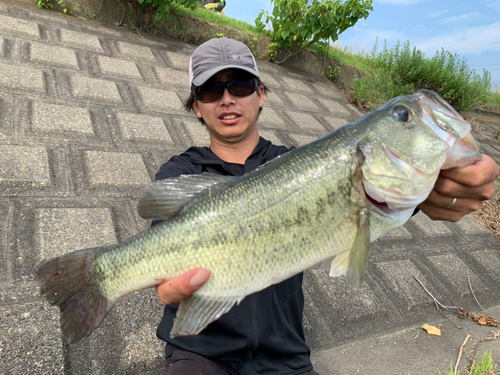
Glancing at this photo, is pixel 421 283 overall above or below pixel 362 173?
below

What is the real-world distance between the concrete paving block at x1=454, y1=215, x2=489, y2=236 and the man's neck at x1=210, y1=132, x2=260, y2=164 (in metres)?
3.76

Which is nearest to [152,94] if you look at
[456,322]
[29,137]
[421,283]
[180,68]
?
[180,68]

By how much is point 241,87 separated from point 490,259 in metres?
4.02

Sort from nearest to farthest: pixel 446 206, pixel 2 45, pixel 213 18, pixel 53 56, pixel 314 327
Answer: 1. pixel 446 206
2. pixel 314 327
3. pixel 2 45
4. pixel 53 56
5. pixel 213 18

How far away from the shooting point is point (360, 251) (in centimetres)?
168

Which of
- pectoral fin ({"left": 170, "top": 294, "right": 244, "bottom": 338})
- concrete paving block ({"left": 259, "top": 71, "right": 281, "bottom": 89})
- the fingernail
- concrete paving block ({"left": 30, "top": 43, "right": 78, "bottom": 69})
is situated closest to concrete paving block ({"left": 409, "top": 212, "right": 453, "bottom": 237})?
pectoral fin ({"left": 170, "top": 294, "right": 244, "bottom": 338})

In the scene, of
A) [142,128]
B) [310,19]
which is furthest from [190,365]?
[310,19]

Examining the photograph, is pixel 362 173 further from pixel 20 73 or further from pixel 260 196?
pixel 20 73

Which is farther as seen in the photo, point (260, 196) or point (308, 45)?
point (308, 45)

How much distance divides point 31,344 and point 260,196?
1.77 metres

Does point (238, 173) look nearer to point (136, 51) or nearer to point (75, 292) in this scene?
point (75, 292)

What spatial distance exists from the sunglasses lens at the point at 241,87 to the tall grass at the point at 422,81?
5969mm

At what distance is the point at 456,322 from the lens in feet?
11.5

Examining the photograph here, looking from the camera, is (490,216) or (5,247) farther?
(490,216)
